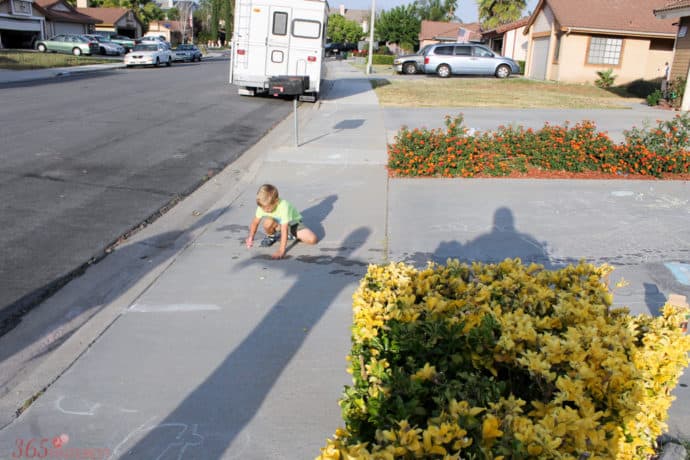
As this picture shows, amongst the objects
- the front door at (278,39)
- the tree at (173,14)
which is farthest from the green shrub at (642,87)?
the tree at (173,14)

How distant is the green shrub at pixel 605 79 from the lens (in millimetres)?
29031

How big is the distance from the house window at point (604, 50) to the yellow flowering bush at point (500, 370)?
3052 cm

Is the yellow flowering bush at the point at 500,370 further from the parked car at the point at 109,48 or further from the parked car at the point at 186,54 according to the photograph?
the parked car at the point at 109,48

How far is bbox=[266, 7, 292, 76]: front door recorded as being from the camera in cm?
1911

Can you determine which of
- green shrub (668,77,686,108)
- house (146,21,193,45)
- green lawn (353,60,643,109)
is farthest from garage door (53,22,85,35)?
green shrub (668,77,686,108)

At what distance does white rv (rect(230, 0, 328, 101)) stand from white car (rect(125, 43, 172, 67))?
19094 mm

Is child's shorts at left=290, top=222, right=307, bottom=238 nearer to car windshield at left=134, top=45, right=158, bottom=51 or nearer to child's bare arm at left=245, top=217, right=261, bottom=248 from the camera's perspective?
child's bare arm at left=245, top=217, right=261, bottom=248

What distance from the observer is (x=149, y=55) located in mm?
36844

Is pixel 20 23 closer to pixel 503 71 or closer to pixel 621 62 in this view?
pixel 503 71

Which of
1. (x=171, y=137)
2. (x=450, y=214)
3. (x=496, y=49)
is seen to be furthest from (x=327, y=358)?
(x=496, y=49)

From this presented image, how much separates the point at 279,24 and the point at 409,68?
60.2 ft

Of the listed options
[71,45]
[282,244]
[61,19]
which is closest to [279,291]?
[282,244]

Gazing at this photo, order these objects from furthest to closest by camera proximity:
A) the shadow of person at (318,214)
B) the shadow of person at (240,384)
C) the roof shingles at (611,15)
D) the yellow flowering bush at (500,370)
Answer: the roof shingles at (611,15), the shadow of person at (318,214), the shadow of person at (240,384), the yellow flowering bush at (500,370)

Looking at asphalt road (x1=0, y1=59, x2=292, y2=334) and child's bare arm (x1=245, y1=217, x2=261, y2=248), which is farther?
child's bare arm (x1=245, y1=217, x2=261, y2=248)
